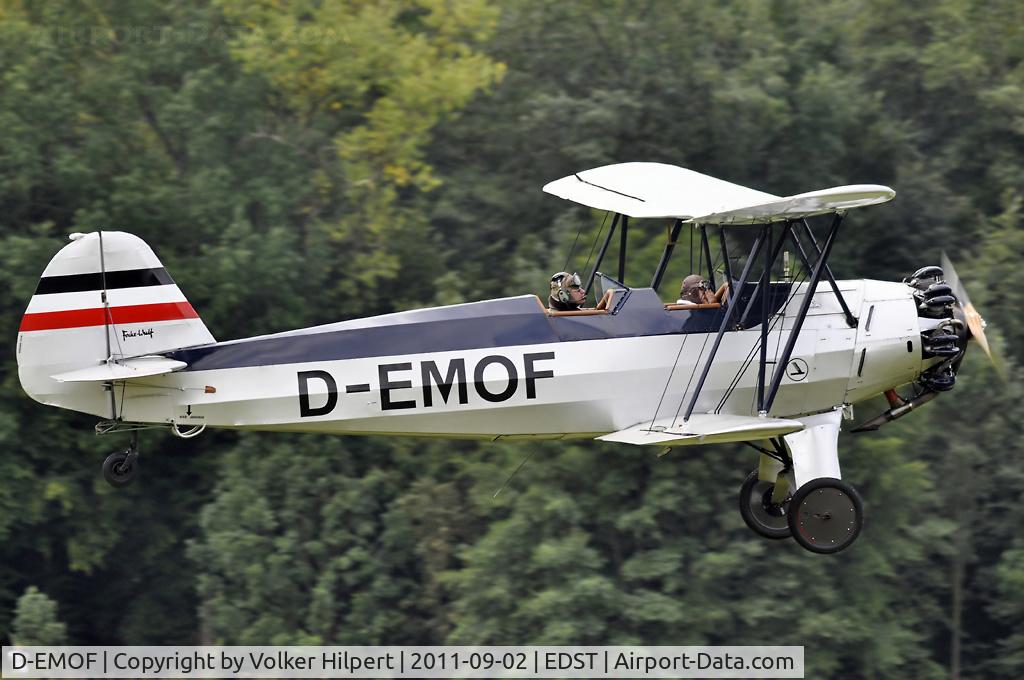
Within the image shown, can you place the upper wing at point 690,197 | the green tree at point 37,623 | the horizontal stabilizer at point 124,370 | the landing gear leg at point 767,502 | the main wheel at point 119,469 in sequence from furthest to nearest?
the green tree at point 37,623 < the landing gear leg at point 767,502 < the main wheel at point 119,469 < the horizontal stabilizer at point 124,370 < the upper wing at point 690,197

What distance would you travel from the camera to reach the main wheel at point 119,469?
464 inches

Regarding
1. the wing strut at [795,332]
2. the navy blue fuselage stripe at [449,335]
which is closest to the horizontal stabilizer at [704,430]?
the wing strut at [795,332]

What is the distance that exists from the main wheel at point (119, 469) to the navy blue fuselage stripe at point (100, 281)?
124 centimetres

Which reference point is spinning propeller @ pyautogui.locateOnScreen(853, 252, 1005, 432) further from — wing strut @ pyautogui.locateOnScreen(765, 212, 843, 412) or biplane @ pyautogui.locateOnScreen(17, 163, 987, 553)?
wing strut @ pyautogui.locateOnScreen(765, 212, 843, 412)

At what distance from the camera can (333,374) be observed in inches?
457

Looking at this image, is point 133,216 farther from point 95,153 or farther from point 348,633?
point 348,633

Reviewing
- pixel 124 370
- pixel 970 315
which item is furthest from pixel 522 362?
pixel 970 315

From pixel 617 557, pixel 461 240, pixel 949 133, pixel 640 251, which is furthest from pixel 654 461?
pixel 949 133

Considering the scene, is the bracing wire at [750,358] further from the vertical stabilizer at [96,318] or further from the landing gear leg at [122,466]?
the landing gear leg at [122,466]

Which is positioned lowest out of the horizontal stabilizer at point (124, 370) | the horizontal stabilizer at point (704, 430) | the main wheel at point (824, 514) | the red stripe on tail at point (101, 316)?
the main wheel at point (824, 514)

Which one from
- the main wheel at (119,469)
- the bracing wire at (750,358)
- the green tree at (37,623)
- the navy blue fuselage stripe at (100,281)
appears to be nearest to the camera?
the navy blue fuselage stripe at (100,281)

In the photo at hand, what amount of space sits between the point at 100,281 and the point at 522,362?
3.14m

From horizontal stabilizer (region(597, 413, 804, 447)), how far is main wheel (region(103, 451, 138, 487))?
3.47 meters

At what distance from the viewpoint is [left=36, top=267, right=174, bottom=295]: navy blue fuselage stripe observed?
1167cm
